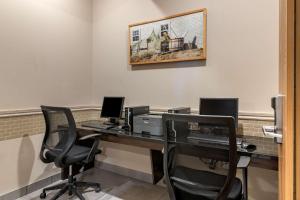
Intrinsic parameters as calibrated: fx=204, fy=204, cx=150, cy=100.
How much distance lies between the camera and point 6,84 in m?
2.22

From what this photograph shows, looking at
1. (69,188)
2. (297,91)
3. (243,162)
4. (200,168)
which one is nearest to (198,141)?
(200,168)

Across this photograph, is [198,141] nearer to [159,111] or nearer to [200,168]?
[200,168]

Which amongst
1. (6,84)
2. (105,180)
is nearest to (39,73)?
(6,84)

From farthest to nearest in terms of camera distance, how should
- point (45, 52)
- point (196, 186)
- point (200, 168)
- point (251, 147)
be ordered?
point (45, 52) < point (251, 147) < point (200, 168) < point (196, 186)

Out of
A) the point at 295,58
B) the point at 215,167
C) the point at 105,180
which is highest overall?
the point at 295,58

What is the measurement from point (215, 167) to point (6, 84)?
7.42 feet

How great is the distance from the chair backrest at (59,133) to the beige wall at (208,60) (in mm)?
1014

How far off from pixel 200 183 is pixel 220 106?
0.96 meters

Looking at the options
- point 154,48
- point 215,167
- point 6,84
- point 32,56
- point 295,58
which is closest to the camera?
point 295,58

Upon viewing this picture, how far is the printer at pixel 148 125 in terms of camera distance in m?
2.18

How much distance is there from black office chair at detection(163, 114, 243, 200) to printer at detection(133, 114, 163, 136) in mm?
733

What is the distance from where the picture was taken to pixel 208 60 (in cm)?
229

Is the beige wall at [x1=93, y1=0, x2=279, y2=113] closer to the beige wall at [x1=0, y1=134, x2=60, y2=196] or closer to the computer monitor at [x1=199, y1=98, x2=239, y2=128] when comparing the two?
the computer monitor at [x1=199, y1=98, x2=239, y2=128]

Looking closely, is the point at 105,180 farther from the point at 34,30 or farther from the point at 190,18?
the point at 190,18
